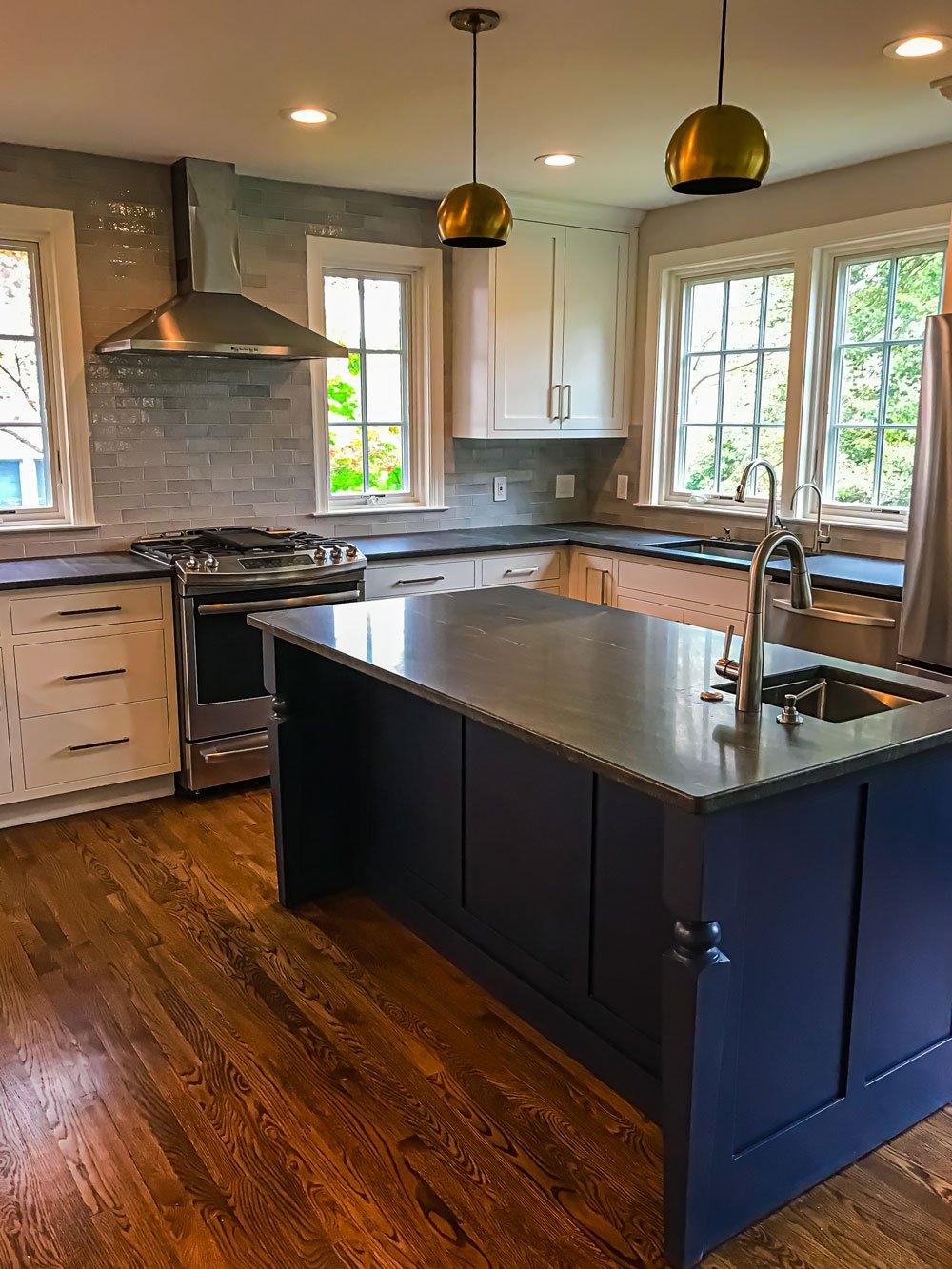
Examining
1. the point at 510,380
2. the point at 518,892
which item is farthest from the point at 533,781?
the point at 510,380

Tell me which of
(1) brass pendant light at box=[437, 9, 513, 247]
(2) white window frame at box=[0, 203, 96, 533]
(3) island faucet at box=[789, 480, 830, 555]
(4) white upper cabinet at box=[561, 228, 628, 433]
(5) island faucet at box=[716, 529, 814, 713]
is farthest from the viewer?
(4) white upper cabinet at box=[561, 228, 628, 433]

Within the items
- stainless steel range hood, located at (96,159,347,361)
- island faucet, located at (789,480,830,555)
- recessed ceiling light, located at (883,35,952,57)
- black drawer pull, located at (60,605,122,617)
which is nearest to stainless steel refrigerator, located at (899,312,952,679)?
recessed ceiling light, located at (883,35,952,57)

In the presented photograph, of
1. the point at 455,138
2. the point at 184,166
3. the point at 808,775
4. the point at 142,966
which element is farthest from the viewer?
the point at 184,166

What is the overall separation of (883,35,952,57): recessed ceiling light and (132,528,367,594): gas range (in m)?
2.45

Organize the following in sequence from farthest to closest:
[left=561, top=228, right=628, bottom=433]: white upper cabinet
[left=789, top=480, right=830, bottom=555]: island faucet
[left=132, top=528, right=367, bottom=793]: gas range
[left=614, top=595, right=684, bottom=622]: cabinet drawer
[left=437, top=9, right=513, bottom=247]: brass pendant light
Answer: [left=561, top=228, right=628, bottom=433]: white upper cabinet, [left=614, top=595, right=684, bottom=622]: cabinet drawer, [left=789, top=480, right=830, bottom=555]: island faucet, [left=132, top=528, right=367, bottom=793]: gas range, [left=437, top=9, right=513, bottom=247]: brass pendant light

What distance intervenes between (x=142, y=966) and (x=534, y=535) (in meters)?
2.81

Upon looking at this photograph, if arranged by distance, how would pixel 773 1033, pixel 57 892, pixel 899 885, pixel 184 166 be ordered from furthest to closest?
pixel 184 166
pixel 57 892
pixel 899 885
pixel 773 1033

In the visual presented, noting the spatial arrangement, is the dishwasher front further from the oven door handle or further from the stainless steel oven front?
the stainless steel oven front

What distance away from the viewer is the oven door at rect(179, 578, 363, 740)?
12.5 feet

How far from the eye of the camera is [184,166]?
13.0ft

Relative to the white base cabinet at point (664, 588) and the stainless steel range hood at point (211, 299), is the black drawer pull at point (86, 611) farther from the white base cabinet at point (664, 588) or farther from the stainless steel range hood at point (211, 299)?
the white base cabinet at point (664, 588)

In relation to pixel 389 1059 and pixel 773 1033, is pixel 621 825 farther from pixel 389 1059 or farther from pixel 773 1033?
pixel 389 1059

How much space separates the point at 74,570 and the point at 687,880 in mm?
2835

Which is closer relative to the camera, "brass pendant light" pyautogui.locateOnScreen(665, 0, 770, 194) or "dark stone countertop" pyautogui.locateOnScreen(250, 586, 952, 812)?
"dark stone countertop" pyautogui.locateOnScreen(250, 586, 952, 812)
